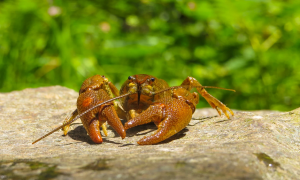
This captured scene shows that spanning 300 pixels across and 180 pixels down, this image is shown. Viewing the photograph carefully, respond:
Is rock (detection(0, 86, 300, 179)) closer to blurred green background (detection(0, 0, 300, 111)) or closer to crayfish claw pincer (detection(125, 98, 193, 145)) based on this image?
crayfish claw pincer (detection(125, 98, 193, 145))

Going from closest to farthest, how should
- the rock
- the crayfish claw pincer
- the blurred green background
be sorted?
the rock, the crayfish claw pincer, the blurred green background

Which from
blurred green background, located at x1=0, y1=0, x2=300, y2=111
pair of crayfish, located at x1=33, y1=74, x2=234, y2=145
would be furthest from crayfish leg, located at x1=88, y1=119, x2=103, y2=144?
blurred green background, located at x1=0, y1=0, x2=300, y2=111

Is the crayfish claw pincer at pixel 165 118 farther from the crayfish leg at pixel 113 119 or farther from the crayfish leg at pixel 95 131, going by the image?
the crayfish leg at pixel 95 131

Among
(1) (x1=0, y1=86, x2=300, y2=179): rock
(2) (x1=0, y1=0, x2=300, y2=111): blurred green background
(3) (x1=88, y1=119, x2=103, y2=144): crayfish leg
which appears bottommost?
(1) (x1=0, y1=86, x2=300, y2=179): rock

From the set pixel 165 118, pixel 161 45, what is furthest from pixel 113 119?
pixel 161 45

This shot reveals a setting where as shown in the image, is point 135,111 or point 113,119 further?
point 135,111

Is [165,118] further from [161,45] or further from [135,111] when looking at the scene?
[161,45]
